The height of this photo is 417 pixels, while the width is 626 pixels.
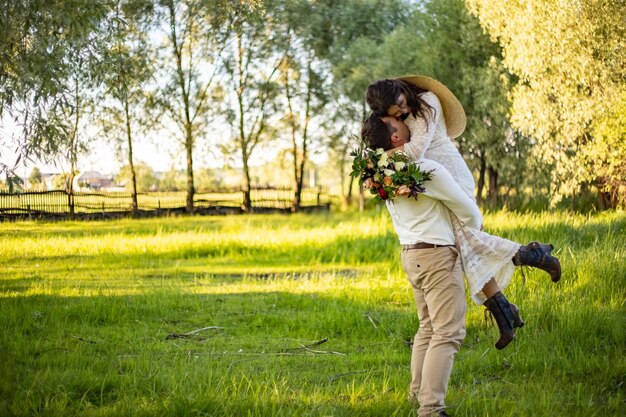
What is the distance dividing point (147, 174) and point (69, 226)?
35.2 feet

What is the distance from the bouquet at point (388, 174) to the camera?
4.17 m

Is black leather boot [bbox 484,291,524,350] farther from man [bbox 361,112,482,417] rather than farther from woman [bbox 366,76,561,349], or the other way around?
man [bbox 361,112,482,417]

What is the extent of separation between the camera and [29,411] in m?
4.46

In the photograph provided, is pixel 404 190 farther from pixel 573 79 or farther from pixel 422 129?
pixel 573 79

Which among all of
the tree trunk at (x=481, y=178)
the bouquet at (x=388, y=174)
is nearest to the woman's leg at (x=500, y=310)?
the bouquet at (x=388, y=174)

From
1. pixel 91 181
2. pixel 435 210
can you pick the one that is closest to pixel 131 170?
pixel 91 181

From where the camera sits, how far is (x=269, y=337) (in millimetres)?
7273

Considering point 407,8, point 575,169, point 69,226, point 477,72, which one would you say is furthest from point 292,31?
point 69,226

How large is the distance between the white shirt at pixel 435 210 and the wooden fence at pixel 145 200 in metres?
5.55

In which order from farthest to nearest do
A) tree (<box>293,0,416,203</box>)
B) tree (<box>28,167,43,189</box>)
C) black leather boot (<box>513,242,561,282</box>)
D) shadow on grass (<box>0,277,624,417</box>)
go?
tree (<box>293,0,416,203</box>), tree (<box>28,167,43,189</box>), shadow on grass (<box>0,277,624,417</box>), black leather boot (<box>513,242,561,282</box>)

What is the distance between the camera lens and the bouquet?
13.7ft

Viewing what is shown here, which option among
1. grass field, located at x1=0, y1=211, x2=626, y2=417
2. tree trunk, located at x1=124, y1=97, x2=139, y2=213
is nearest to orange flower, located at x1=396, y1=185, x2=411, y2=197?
grass field, located at x1=0, y1=211, x2=626, y2=417

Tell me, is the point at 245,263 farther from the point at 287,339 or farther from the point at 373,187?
the point at 373,187

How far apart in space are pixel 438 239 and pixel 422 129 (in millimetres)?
662
